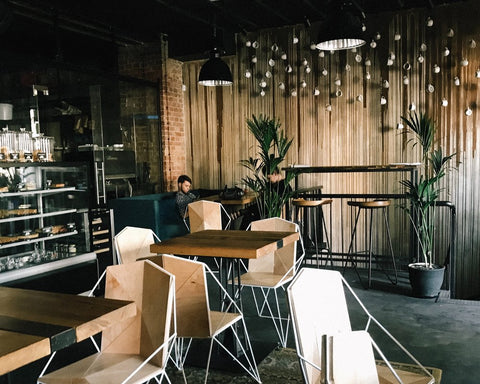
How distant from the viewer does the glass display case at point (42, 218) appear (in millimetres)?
4117

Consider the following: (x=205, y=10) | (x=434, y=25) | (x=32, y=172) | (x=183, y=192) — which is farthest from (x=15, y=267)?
(x=434, y=25)

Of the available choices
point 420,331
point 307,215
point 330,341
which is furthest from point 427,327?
point 330,341

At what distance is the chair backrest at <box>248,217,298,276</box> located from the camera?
3.56m

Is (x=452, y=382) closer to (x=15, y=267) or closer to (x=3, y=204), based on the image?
(x=15, y=267)

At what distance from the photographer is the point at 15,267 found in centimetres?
411

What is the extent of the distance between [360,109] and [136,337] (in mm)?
5300

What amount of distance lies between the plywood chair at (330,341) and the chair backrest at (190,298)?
62 centimetres

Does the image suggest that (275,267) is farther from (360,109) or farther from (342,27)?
(360,109)

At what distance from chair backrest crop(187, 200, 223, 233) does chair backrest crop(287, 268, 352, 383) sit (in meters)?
2.69

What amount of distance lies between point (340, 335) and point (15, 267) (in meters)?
3.56

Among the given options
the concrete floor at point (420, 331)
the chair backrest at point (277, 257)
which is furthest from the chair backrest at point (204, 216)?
the chair backrest at point (277, 257)

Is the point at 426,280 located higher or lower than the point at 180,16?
lower

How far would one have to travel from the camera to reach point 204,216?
4.72 m

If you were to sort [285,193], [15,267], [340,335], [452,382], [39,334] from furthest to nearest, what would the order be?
[285,193]
[15,267]
[452,382]
[39,334]
[340,335]
